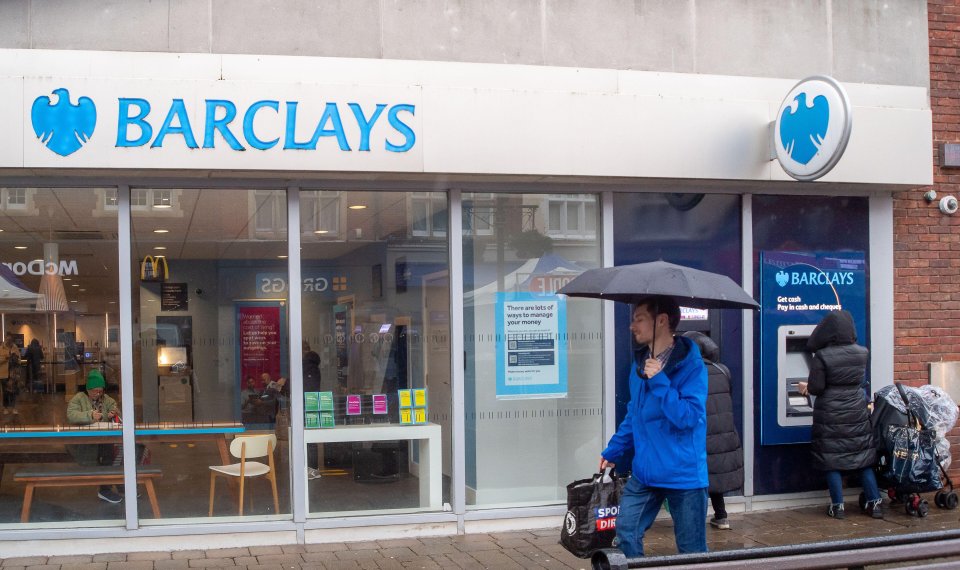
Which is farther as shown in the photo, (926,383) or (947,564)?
(926,383)

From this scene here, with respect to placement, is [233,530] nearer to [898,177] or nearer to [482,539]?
[482,539]

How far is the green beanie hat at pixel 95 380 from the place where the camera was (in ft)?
24.0

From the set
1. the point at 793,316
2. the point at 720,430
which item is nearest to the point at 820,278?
the point at 793,316

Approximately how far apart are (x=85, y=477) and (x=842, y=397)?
583 centimetres

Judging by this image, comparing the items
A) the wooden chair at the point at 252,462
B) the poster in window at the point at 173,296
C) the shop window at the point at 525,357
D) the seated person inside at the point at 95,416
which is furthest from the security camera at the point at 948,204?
the seated person inside at the point at 95,416

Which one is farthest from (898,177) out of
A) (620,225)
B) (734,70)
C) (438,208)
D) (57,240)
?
(57,240)

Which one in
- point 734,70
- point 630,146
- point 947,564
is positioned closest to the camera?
point 947,564

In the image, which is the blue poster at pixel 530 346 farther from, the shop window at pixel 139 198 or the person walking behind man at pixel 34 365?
the person walking behind man at pixel 34 365

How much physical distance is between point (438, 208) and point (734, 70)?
2701mm

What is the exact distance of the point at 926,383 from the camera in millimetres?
8938

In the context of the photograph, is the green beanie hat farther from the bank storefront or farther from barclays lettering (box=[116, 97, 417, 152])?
barclays lettering (box=[116, 97, 417, 152])

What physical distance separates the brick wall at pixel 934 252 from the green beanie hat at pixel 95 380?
21.6 feet

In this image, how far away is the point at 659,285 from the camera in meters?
5.19

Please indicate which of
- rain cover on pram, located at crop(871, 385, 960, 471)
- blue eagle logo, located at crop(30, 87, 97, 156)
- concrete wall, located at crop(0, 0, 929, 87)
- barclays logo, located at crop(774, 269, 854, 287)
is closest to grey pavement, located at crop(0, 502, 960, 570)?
rain cover on pram, located at crop(871, 385, 960, 471)
